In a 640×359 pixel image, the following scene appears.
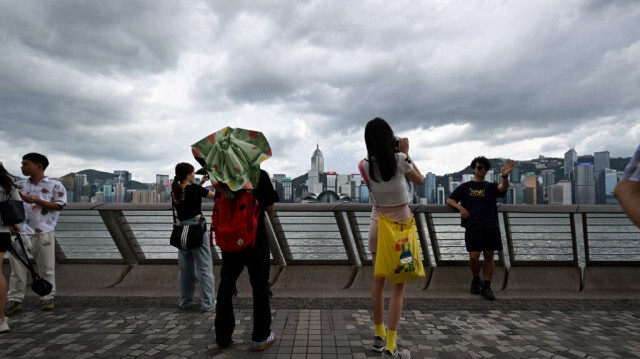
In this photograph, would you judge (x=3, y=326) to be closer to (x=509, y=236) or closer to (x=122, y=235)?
(x=122, y=235)

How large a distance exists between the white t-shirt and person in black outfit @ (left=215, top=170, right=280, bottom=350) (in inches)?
37.7

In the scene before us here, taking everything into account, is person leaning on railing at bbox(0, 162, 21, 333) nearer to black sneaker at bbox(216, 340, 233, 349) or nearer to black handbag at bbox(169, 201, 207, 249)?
black handbag at bbox(169, 201, 207, 249)

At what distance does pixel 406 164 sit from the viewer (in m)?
2.80

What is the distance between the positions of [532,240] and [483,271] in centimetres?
95

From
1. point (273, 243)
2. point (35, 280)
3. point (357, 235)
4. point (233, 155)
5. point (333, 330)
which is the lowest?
point (333, 330)

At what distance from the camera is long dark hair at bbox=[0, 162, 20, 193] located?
3.66 meters

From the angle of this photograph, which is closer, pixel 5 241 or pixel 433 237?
pixel 5 241

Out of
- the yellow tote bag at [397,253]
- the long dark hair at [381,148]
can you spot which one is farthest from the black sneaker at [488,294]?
the long dark hair at [381,148]

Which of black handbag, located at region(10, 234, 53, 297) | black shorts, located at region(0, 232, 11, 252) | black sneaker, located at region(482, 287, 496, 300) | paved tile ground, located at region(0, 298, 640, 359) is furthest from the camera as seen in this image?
black sneaker, located at region(482, 287, 496, 300)

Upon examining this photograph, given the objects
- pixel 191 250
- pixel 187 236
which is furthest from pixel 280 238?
pixel 187 236

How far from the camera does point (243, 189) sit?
9.49 ft

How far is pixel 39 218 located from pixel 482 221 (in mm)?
5651

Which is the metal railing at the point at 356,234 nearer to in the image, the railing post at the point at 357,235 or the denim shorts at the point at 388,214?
the railing post at the point at 357,235

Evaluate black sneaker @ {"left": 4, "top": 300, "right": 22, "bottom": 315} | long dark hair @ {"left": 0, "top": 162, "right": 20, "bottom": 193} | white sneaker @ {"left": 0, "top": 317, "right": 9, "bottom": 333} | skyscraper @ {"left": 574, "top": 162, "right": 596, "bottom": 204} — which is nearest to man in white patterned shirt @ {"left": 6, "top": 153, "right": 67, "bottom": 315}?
black sneaker @ {"left": 4, "top": 300, "right": 22, "bottom": 315}
